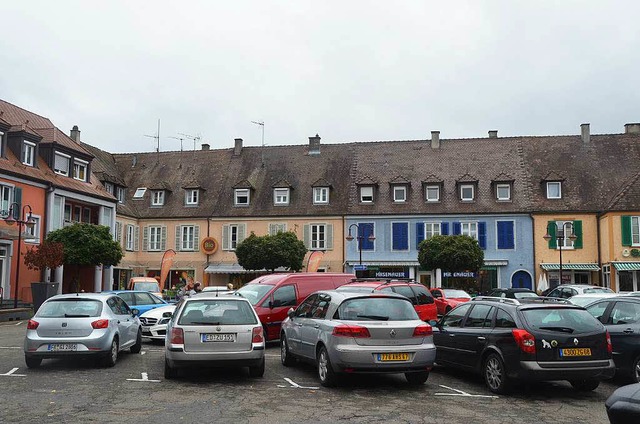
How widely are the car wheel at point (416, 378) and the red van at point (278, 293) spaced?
237 inches

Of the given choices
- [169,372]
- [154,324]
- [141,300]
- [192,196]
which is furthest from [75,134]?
[169,372]

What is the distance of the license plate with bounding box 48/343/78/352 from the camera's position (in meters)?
12.4

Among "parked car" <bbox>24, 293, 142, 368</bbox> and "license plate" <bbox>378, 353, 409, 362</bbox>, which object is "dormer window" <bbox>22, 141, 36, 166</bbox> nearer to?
"parked car" <bbox>24, 293, 142, 368</bbox>

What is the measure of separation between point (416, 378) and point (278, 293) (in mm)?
6575

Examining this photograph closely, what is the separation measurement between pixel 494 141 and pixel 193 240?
2306 centimetres

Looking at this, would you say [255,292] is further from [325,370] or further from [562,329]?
[562,329]

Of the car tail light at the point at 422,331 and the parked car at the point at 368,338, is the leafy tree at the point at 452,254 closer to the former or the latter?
the parked car at the point at 368,338

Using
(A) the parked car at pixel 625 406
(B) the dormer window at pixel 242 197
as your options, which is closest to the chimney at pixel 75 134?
(B) the dormer window at pixel 242 197

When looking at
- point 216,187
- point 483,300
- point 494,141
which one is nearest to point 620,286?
point 494,141

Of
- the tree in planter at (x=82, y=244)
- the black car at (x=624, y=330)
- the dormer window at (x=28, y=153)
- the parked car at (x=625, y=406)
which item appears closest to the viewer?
the parked car at (x=625, y=406)

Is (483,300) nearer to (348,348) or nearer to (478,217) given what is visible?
(348,348)

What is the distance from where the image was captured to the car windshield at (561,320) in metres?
10.5

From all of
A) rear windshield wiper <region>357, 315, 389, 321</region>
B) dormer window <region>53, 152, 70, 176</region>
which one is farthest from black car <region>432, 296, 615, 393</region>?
dormer window <region>53, 152, 70, 176</region>

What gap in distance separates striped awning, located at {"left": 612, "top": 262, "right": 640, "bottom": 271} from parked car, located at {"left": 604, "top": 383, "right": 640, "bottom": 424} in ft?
120
